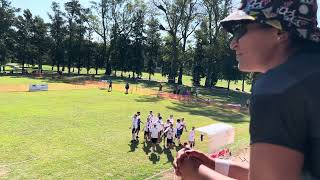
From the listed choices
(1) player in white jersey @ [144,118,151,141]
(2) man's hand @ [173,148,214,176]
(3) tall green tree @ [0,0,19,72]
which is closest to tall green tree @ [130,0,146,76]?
(3) tall green tree @ [0,0,19,72]

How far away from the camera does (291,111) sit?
1420 millimetres

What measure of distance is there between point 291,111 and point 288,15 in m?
0.43

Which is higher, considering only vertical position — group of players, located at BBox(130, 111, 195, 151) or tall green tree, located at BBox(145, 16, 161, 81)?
tall green tree, located at BBox(145, 16, 161, 81)

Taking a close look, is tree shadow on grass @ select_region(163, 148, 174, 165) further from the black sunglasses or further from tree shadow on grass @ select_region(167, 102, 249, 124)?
the black sunglasses

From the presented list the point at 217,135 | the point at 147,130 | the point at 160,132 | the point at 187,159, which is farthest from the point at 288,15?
the point at 147,130

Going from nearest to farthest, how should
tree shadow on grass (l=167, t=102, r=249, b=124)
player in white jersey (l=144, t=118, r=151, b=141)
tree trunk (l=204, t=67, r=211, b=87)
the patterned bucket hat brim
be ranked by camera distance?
the patterned bucket hat brim → player in white jersey (l=144, t=118, r=151, b=141) → tree shadow on grass (l=167, t=102, r=249, b=124) → tree trunk (l=204, t=67, r=211, b=87)

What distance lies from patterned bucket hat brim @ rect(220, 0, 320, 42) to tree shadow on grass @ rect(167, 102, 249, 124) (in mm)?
31982

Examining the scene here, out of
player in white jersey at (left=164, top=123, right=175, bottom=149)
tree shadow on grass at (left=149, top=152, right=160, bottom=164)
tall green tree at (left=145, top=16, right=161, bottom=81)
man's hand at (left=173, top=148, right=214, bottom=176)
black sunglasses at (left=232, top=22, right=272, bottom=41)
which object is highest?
tall green tree at (left=145, top=16, right=161, bottom=81)

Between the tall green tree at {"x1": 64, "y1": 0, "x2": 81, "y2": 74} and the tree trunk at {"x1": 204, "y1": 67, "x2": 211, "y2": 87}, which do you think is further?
the tall green tree at {"x1": 64, "y1": 0, "x2": 81, "y2": 74}

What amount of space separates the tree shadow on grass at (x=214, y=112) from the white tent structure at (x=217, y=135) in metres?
13.0

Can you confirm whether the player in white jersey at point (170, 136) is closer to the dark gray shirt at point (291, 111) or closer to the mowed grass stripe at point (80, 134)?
the mowed grass stripe at point (80, 134)

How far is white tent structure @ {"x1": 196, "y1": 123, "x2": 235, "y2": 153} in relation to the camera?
18.8 meters

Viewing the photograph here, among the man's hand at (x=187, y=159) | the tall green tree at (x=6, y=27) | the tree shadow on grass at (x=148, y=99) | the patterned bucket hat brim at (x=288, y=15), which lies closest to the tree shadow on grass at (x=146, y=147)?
the man's hand at (x=187, y=159)

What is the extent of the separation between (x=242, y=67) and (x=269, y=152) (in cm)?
55
